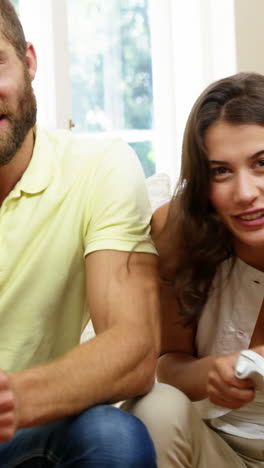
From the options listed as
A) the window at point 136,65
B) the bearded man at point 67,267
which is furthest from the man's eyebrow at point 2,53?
the window at point 136,65

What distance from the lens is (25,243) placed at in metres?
1.43

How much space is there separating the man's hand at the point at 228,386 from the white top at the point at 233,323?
0.21 meters

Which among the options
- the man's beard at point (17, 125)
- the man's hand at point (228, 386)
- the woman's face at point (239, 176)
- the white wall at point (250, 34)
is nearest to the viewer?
the man's hand at point (228, 386)

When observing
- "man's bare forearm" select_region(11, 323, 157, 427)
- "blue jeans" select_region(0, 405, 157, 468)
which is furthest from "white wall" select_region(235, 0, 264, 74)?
"blue jeans" select_region(0, 405, 157, 468)

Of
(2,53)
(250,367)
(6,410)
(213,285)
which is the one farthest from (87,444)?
(2,53)

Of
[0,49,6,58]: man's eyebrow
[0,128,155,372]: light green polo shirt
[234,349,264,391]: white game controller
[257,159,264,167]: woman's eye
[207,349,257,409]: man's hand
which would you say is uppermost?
[0,49,6,58]: man's eyebrow

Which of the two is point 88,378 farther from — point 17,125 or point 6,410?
point 17,125

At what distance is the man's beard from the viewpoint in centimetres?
146

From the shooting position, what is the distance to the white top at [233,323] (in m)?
1.47

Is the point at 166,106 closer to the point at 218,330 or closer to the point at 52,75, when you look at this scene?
the point at 52,75

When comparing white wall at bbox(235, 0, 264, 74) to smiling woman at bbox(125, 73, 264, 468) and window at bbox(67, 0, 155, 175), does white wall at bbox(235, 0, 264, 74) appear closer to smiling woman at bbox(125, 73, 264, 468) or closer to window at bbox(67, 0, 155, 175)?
→ window at bbox(67, 0, 155, 175)

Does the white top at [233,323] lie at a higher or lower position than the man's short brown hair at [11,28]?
lower

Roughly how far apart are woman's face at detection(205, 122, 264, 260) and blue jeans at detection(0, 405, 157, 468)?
39 cm

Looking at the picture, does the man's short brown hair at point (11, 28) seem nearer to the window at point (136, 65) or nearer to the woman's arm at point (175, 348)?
the woman's arm at point (175, 348)
